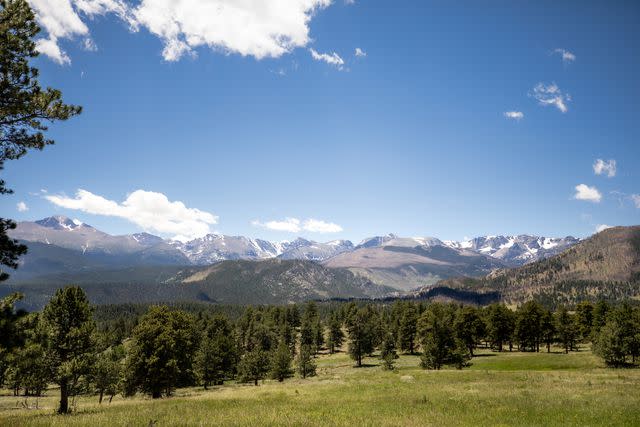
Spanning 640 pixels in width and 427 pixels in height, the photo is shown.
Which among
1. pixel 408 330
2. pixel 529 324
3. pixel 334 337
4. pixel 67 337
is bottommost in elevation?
pixel 334 337

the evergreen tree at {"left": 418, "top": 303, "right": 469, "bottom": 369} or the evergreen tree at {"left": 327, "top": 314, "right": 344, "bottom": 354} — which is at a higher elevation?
the evergreen tree at {"left": 418, "top": 303, "right": 469, "bottom": 369}

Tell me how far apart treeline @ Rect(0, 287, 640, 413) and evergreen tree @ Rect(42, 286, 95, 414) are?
0.25 ft

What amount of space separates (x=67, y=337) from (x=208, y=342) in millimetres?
49913

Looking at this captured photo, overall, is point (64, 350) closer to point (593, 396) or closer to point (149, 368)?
point (149, 368)

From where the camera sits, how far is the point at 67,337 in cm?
2969

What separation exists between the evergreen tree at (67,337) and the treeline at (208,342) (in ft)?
0.25

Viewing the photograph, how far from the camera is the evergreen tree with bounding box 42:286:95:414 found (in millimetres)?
28828

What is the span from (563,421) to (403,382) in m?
19.2

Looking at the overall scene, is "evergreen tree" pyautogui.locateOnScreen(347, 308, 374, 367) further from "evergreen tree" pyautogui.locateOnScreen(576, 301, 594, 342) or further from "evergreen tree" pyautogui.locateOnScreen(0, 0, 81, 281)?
"evergreen tree" pyautogui.locateOnScreen(0, 0, 81, 281)

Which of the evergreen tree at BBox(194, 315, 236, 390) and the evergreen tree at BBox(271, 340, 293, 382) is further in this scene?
the evergreen tree at BBox(271, 340, 293, 382)

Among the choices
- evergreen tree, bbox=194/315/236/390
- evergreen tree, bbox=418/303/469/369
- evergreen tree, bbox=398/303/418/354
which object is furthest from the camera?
evergreen tree, bbox=398/303/418/354

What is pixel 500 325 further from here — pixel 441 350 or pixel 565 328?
pixel 441 350

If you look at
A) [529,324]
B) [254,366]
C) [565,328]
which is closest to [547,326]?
[565,328]

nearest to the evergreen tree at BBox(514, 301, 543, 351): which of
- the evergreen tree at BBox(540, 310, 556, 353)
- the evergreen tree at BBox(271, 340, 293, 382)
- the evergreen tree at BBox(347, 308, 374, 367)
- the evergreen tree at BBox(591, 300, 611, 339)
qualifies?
the evergreen tree at BBox(540, 310, 556, 353)
